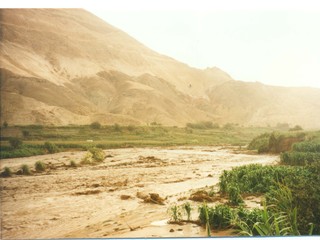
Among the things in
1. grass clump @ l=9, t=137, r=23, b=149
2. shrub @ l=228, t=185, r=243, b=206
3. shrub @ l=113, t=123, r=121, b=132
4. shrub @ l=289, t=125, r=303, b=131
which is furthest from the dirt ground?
shrub @ l=289, t=125, r=303, b=131

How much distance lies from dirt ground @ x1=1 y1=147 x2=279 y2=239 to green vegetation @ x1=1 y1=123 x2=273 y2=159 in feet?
0.49

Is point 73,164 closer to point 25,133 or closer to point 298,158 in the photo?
point 25,133

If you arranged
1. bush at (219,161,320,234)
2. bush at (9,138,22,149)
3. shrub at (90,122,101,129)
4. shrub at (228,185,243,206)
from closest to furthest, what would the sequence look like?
bush at (219,161,320,234) → shrub at (228,185,243,206) → bush at (9,138,22,149) → shrub at (90,122,101,129)

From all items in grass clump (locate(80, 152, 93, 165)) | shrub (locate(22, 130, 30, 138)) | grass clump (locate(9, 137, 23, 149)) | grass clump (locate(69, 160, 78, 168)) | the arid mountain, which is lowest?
grass clump (locate(69, 160, 78, 168))

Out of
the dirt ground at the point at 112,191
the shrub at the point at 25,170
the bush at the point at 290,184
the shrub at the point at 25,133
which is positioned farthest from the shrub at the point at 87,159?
the bush at the point at 290,184

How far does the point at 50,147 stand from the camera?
263 inches

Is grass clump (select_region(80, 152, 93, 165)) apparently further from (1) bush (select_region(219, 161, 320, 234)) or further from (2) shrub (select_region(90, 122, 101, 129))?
(1) bush (select_region(219, 161, 320, 234))

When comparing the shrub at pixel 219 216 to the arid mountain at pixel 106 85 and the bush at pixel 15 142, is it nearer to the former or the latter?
the arid mountain at pixel 106 85

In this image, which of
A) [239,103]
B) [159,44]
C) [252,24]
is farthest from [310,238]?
[159,44]

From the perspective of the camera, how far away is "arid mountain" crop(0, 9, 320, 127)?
6.78 m

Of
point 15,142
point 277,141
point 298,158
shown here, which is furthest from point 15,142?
point 298,158

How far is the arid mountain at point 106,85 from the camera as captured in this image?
22.2 ft

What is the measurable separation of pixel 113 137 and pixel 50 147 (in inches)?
48.1

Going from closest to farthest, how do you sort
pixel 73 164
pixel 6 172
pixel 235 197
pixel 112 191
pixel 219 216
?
pixel 219 216 → pixel 235 197 → pixel 112 191 → pixel 6 172 → pixel 73 164
